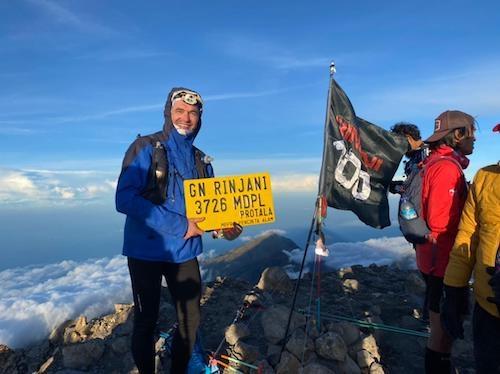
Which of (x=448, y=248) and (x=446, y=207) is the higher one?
(x=446, y=207)

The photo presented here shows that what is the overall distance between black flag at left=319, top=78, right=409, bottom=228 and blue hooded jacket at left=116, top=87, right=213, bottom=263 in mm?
2262

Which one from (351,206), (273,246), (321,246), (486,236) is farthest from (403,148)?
(273,246)

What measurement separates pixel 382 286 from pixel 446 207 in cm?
674

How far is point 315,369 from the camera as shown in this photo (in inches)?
193

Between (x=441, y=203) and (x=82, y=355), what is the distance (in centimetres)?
608

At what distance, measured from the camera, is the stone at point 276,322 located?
612 cm

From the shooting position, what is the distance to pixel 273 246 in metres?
46.8

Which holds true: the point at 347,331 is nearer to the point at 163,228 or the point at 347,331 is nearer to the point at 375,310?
the point at 375,310

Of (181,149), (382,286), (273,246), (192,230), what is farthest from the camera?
(273,246)

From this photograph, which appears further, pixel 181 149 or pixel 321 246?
pixel 321 246

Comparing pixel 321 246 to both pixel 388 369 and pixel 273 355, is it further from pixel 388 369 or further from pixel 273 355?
pixel 388 369

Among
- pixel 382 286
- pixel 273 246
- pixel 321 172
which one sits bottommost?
pixel 273 246

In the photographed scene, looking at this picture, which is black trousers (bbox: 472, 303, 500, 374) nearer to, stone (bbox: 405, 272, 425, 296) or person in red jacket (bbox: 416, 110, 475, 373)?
person in red jacket (bbox: 416, 110, 475, 373)

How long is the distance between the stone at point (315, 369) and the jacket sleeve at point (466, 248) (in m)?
2.56
